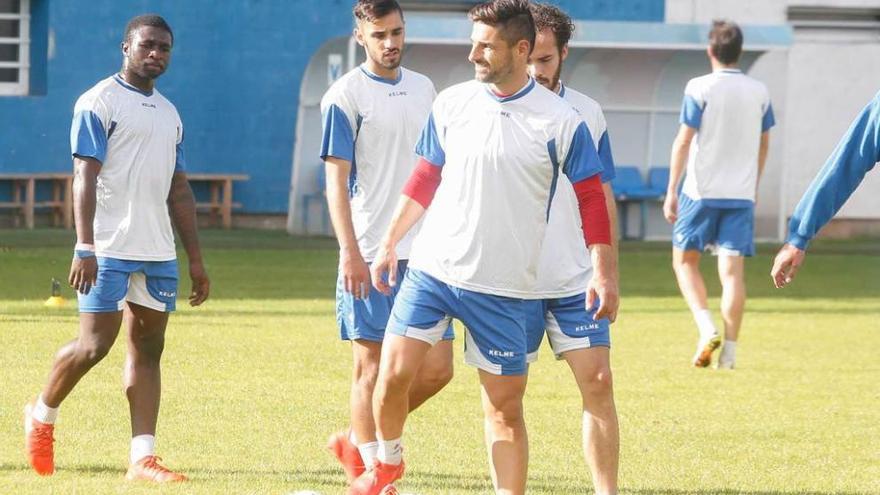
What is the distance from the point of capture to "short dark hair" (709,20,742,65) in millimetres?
13086

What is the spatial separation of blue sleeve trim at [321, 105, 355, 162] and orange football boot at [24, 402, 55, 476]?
5.90 feet

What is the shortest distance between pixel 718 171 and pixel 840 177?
22.9ft

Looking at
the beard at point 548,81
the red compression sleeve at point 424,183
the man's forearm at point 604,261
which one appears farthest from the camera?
the beard at point 548,81

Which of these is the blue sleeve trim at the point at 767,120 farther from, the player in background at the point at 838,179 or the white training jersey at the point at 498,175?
the player in background at the point at 838,179

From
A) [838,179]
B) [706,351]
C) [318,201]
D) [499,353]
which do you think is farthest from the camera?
[318,201]

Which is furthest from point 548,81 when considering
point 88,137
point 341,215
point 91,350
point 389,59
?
point 91,350

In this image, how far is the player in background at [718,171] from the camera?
13188 mm

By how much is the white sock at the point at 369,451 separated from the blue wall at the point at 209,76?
2020cm

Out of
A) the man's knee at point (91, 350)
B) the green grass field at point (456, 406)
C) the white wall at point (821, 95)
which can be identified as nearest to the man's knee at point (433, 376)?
the green grass field at point (456, 406)

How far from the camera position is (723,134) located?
1338 cm

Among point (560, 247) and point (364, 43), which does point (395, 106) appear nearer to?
point (364, 43)

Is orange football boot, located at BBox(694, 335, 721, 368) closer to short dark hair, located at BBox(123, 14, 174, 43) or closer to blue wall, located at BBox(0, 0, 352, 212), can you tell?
short dark hair, located at BBox(123, 14, 174, 43)

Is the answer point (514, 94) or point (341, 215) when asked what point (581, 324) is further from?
point (341, 215)

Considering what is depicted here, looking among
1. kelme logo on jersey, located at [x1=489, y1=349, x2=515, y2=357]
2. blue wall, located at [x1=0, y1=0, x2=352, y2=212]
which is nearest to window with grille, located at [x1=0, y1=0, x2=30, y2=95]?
blue wall, located at [x1=0, y1=0, x2=352, y2=212]
